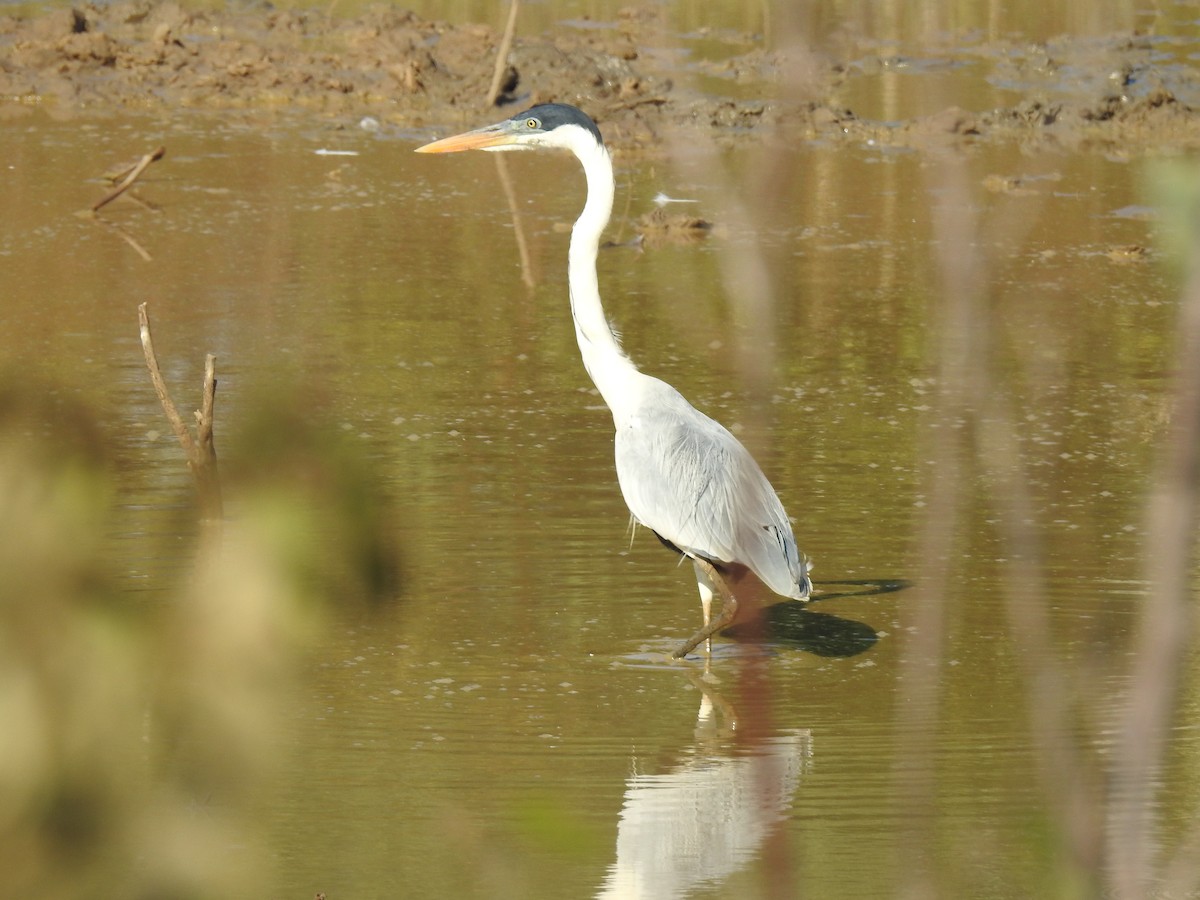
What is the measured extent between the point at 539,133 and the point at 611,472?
1.78 m

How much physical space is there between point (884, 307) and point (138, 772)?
21.7ft

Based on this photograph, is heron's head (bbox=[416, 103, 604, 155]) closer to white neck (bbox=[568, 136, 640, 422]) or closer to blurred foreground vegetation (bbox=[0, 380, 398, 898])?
white neck (bbox=[568, 136, 640, 422])

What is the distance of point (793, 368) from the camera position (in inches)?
372

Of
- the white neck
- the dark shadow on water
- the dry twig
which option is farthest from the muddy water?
the white neck

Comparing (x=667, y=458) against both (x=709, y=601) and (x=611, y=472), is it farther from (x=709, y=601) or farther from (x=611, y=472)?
(x=611, y=472)

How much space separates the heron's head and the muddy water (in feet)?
3.88

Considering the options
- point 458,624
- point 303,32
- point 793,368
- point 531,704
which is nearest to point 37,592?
point 531,704

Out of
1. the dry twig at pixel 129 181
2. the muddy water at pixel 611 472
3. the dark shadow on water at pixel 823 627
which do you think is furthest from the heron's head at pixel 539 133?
the dry twig at pixel 129 181

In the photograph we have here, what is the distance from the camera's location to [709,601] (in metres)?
5.86

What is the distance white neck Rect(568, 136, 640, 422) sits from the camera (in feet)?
19.3

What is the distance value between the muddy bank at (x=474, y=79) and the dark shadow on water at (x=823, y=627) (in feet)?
30.6

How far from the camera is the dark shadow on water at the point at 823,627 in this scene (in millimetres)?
5949

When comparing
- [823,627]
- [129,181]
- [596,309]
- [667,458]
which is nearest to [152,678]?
[667,458]

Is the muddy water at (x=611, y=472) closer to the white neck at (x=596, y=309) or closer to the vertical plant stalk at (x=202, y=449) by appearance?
the vertical plant stalk at (x=202, y=449)
